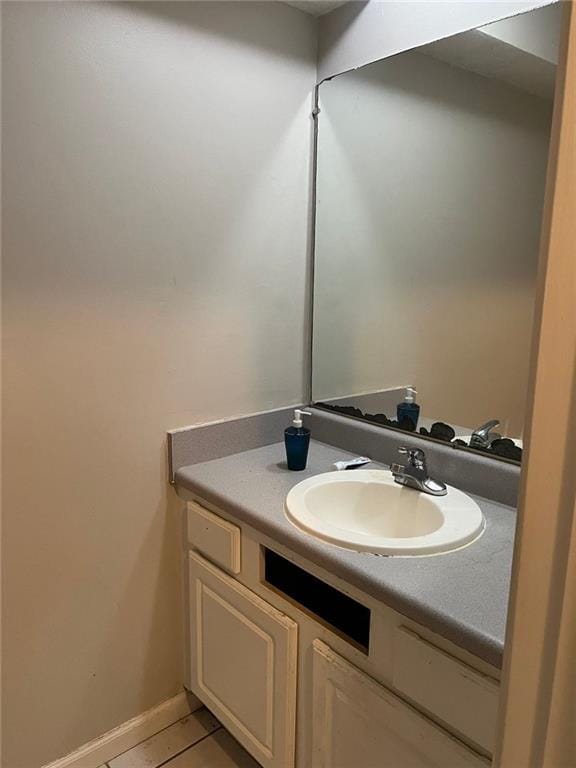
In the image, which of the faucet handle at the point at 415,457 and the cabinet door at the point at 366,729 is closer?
the cabinet door at the point at 366,729

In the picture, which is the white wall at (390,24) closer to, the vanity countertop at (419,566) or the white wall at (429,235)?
the white wall at (429,235)

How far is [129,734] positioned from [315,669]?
0.78 m

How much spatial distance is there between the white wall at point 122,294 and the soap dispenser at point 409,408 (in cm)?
43

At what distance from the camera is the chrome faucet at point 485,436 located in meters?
1.45

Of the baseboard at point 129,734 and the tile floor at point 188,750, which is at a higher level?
the baseboard at point 129,734

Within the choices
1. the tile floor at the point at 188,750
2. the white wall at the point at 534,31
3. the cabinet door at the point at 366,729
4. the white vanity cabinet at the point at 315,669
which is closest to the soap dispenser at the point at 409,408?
the white vanity cabinet at the point at 315,669

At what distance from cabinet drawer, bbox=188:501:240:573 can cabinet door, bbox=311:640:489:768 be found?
1.02 ft

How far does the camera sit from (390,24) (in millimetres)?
1540

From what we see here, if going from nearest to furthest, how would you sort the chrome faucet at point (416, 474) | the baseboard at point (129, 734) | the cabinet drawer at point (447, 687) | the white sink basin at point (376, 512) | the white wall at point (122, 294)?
the cabinet drawer at point (447, 687) → the white sink basin at point (376, 512) → the white wall at point (122, 294) → the chrome faucet at point (416, 474) → the baseboard at point (129, 734)

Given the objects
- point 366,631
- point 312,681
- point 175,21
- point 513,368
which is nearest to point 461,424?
point 513,368

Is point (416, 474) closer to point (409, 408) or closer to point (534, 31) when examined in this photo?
point (409, 408)

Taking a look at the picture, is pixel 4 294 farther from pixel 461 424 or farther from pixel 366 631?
pixel 461 424

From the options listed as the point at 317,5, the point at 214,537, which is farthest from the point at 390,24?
the point at 214,537

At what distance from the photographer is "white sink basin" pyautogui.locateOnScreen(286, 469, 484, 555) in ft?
3.91
